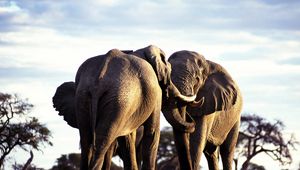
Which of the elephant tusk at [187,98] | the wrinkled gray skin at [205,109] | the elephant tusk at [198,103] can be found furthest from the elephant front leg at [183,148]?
the elephant tusk at [187,98]

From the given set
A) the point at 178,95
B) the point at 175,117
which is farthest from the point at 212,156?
the point at 178,95

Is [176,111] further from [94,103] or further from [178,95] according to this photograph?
[94,103]

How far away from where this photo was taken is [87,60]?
14875 mm

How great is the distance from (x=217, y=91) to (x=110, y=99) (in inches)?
216

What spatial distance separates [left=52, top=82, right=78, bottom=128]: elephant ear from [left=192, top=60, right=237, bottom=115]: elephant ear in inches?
113

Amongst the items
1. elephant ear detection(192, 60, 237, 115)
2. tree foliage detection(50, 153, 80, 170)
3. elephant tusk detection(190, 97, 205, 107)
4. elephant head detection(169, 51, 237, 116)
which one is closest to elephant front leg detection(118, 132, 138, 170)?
elephant head detection(169, 51, 237, 116)

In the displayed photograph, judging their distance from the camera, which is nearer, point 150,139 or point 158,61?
point 150,139

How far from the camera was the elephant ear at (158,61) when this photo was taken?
1603 cm

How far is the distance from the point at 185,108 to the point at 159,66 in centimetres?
213

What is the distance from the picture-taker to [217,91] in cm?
1944

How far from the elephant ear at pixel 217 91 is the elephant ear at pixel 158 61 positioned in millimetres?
2570

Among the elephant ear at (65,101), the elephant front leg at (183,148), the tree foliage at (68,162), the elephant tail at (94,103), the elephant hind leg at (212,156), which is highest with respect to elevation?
the elephant tail at (94,103)

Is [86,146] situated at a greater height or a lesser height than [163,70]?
lesser

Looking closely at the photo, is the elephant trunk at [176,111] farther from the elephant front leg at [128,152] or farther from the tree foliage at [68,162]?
the tree foliage at [68,162]
